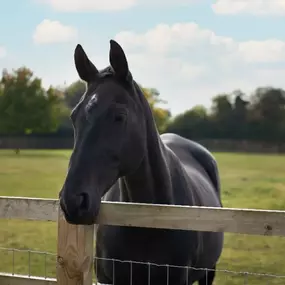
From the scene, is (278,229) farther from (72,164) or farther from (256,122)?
(256,122)

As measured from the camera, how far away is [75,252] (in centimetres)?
313

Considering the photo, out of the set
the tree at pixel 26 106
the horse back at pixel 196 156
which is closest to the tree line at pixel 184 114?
the tree at pixel 26 106

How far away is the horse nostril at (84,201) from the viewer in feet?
9.21

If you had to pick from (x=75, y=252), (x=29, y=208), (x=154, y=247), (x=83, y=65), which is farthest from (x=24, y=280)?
(x=83, y=65)

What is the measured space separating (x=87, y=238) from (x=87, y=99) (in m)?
0.79

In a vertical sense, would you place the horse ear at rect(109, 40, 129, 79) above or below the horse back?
above

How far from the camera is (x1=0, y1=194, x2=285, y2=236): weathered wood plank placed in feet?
9.23

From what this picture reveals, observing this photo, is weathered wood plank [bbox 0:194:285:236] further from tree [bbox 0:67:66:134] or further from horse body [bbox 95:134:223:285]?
tree [bbox 0:67:66:134]

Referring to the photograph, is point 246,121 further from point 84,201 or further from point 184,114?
point 84,201

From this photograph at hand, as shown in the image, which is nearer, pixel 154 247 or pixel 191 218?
pixel 191 218

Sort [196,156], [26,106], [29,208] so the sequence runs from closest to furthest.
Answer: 1. [29,208]
2. [196,156]
3. [26,106]

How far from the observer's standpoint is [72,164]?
9.73 feet

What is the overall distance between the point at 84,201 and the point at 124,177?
2.54 ft

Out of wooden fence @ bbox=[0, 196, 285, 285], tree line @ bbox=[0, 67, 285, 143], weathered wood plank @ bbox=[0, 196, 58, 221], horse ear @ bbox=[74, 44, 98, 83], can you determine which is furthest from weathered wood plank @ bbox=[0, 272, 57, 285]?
tree line @ bbox=[0, 67, 285, 143]
